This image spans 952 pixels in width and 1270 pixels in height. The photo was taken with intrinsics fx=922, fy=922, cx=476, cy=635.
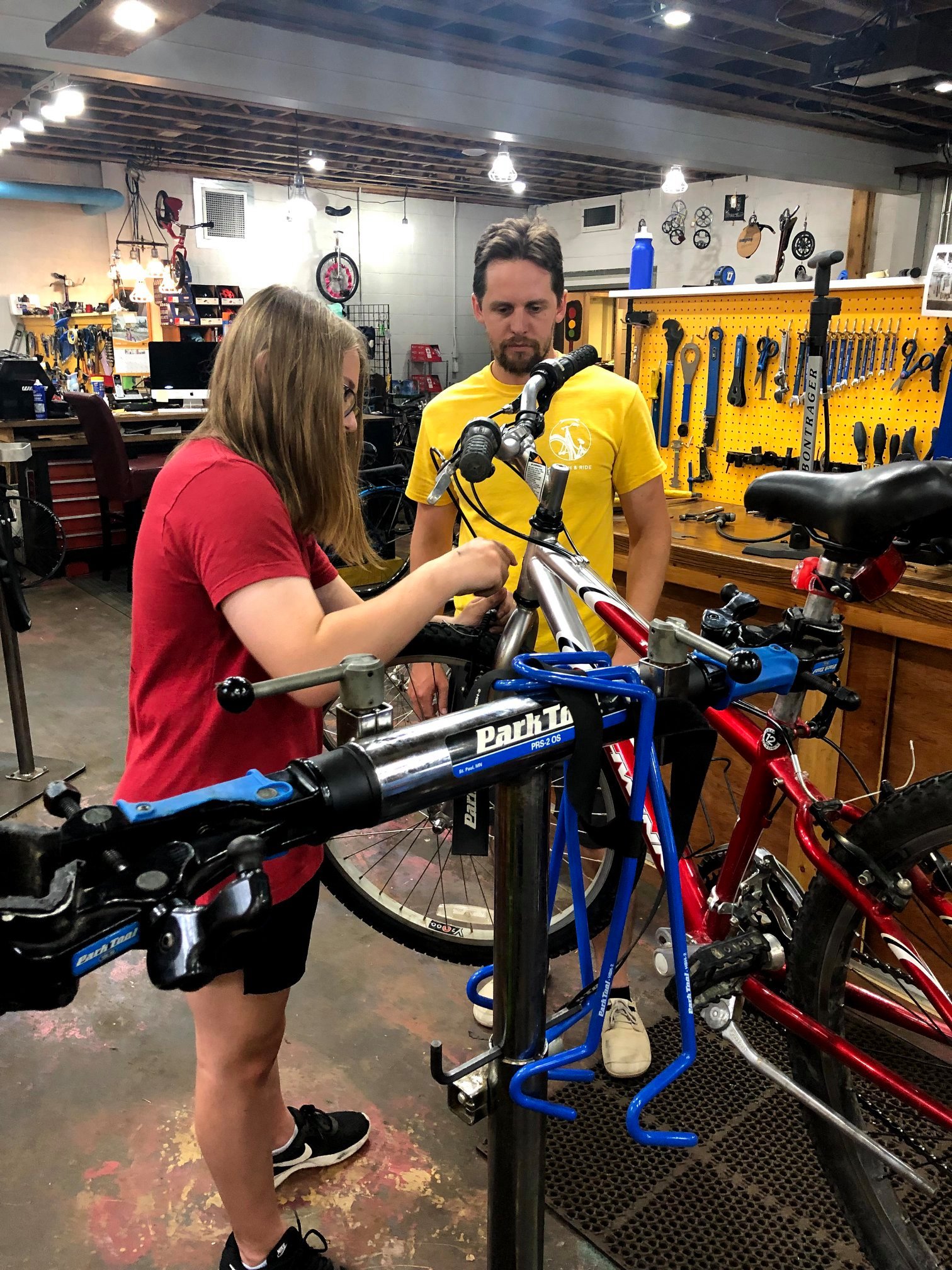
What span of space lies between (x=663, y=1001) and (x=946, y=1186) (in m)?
0.69

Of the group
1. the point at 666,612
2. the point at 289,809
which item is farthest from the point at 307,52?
the point at 289,809

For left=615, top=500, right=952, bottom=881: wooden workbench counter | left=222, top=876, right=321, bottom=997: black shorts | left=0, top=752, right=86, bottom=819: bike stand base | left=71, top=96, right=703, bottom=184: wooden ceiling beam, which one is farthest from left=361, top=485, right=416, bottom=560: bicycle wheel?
left=222, top=876, right=321, bottom=997: black shorts

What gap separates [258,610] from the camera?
108 centimetres

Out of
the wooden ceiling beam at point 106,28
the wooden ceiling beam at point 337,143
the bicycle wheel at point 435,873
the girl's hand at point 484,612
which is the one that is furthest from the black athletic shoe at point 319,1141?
the wooden ceiling beam at point 337,143

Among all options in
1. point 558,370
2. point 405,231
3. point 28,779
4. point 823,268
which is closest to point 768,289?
point 823,268

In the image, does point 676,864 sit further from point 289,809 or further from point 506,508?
point 506,508

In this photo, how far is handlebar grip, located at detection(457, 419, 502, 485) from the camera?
3.91 ft

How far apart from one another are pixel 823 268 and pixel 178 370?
251 inches

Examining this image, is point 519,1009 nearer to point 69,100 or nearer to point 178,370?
point 69,100

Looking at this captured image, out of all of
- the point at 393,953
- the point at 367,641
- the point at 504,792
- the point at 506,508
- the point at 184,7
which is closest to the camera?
the point at 504,792

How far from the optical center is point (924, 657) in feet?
6.64

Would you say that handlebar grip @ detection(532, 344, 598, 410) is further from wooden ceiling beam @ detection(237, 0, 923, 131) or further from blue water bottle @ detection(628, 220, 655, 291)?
wooden ceiling beam @ detection(237, 0, 923, 131)

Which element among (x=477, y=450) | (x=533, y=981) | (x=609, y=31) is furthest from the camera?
(x=609, y=31)

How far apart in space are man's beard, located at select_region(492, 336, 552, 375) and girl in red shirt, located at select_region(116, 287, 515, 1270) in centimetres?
60
